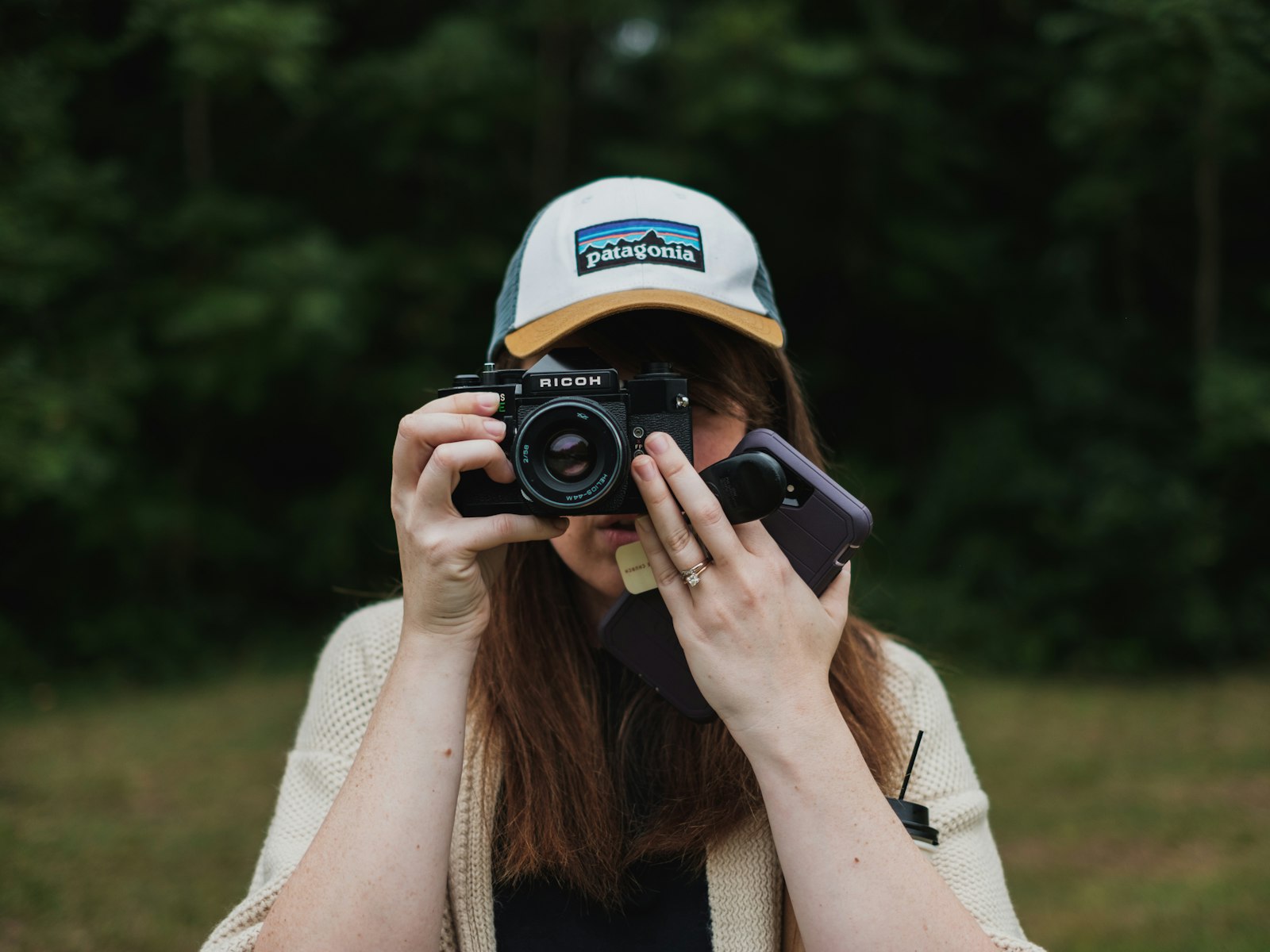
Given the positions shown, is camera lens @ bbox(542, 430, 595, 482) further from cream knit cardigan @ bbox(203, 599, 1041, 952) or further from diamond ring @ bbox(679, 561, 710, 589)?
cream knit cardigan @ bbox(203, 599, 1041, 952)

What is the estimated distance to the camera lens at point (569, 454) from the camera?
1.32m

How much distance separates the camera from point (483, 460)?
131 centimetres

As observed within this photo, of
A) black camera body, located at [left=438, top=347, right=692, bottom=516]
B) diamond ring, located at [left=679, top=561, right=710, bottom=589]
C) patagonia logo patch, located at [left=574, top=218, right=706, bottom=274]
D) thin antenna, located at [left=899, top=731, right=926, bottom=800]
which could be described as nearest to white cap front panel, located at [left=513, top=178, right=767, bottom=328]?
patagonia logo patch, located at [left=574, top=218, right=706, bottom=274]

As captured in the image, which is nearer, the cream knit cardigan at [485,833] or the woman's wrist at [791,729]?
the woman's wrist at [791,729]

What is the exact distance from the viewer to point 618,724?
1530 millimetres

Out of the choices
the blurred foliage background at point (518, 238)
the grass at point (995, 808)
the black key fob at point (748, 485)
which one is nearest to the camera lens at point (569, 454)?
the black key fob at point (748, 485)

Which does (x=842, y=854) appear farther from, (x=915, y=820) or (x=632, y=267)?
(x=632, y=267)

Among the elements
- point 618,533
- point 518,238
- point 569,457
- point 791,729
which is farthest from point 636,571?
point 518,238

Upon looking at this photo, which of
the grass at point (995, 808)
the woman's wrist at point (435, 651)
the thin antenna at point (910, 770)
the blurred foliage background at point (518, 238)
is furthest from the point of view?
the blurred foliage background at point (518, 238)

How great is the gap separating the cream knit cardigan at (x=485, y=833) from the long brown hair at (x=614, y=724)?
0.13 ft

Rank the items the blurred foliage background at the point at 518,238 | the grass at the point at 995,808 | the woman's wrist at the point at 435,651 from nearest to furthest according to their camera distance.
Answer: the woman's wrist at the point at 435,651 → the grass at the point at 995,808 → the blurred foliage background at the point at 518,238

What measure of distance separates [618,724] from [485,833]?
24 cm

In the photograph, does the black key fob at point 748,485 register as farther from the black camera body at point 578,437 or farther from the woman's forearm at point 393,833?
the woman's forearm at point 393,833

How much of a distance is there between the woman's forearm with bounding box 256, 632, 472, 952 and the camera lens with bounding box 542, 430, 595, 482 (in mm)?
262
